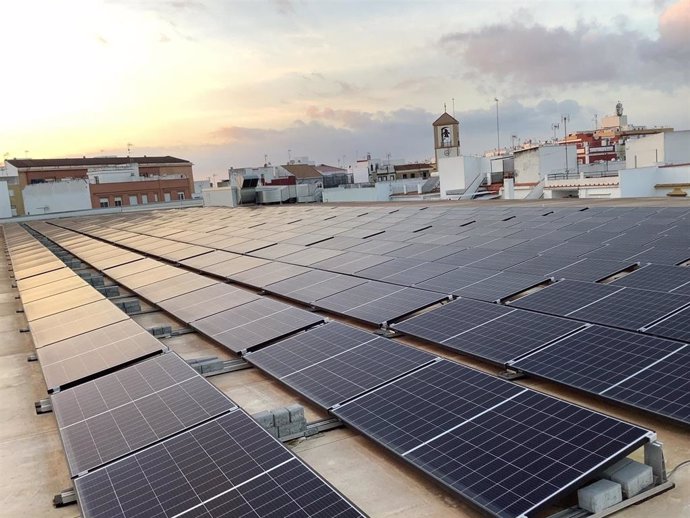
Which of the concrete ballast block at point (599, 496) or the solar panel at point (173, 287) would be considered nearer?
the concrete ballast block at point (599, 496)

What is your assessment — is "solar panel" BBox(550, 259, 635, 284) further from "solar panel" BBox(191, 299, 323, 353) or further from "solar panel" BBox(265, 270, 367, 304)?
"solar panel" BBox(191, 299, 323, 353)

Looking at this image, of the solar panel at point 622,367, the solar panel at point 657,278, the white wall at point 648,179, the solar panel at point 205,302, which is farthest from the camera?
the white wall at point 648,179

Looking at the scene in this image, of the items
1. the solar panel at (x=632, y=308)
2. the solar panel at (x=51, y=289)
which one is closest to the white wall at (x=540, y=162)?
the solar panel at (x=51, y=289)

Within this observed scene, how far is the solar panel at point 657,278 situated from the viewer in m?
12.4

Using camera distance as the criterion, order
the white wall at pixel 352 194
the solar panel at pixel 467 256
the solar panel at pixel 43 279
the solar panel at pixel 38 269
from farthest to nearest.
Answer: the white wall at pixel 352 194, the solar panel at pixel 38 269, the solar panel at pixel 43 279, the solar panel at pixel 467 256

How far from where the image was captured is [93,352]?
430 inches

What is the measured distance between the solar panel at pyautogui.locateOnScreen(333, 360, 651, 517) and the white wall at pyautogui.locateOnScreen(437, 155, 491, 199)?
59013 millimetres

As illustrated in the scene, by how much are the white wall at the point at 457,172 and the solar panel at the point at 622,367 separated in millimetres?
57062

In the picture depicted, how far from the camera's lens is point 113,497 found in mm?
6059

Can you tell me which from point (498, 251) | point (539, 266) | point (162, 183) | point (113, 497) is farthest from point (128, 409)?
point (162, 183)

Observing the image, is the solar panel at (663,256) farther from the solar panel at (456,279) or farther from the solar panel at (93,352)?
the solar panel at (93,352)

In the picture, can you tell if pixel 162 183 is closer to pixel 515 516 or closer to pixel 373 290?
pixel 373 290

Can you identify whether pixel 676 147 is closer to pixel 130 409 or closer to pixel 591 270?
pixel 591 270

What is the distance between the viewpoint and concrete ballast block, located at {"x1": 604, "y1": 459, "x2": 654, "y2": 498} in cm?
579
